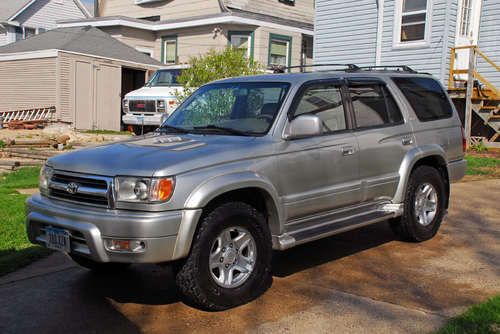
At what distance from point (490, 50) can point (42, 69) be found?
14643 mm

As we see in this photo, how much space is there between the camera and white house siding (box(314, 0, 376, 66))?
55.9 feet

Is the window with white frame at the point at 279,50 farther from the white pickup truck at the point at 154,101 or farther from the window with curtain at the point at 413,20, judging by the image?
the window with curtain at the point at 413,20

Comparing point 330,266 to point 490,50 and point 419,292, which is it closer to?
point 419,292

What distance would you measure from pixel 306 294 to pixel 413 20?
12904 millimetres

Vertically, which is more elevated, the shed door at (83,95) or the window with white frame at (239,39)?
the window with white frame at (239,39)

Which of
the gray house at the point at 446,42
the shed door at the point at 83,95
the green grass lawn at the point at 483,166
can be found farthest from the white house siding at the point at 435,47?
the shed door at the point at 83,95

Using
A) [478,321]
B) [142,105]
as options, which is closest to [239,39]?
[142,105]

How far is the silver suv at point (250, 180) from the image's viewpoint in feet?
13.5

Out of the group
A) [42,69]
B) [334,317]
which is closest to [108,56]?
[42,69]

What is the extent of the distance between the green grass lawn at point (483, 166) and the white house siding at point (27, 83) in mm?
13891

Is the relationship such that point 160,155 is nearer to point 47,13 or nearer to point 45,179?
point 45,179

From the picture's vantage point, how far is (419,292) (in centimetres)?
480

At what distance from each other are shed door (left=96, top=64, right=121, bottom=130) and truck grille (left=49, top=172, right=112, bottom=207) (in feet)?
55.0

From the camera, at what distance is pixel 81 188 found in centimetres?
434
